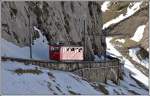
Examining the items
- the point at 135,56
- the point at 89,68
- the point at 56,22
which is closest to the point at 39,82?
the point at 89,68

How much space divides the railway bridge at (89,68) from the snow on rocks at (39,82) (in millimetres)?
1489

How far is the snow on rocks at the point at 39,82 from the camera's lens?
35562 millimetres

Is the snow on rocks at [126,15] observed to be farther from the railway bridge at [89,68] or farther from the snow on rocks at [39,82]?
the snow on rocks at [39,82]

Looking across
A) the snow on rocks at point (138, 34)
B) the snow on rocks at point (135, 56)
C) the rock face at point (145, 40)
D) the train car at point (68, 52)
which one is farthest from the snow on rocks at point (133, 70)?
the train car at point (68, 52)

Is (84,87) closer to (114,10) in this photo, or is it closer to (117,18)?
(117,18)

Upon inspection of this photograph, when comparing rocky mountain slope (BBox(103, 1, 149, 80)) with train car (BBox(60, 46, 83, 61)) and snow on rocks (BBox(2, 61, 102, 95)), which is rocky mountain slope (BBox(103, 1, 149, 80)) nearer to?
train car (BBox(60, 46, 83, 61))

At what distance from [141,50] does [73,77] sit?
3282 inches

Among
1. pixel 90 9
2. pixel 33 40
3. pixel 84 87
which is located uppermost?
pixel 90 9

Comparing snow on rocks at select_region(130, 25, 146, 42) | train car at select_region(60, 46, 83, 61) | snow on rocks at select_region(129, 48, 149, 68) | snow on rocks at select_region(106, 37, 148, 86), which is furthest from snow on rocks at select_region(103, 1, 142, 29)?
train car at select_region(60, 46, 83, 61)

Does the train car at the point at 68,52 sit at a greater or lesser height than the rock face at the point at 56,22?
lesser

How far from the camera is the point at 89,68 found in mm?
59438

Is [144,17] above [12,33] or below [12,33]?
above

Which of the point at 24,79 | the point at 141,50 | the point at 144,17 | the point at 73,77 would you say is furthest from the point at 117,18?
the point at 24,79

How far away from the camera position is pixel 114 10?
7756 inches
